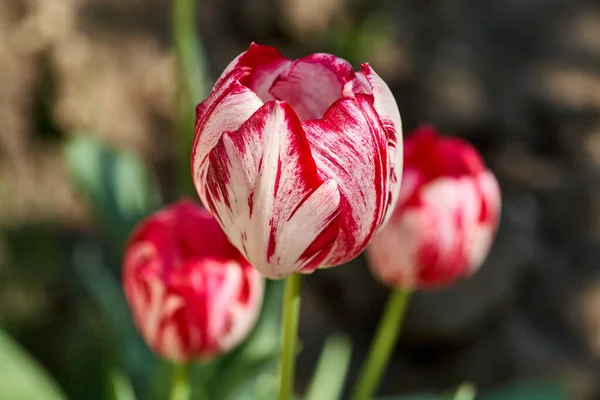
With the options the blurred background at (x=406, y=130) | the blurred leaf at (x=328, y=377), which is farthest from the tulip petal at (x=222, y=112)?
the blurred background at (x=406, y=130)

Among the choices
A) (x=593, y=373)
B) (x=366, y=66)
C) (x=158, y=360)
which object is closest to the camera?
(x=366, y=66)

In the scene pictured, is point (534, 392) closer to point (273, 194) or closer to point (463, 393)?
point (463, 393)

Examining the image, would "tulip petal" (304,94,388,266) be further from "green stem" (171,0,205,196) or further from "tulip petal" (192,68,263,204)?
"green stem" (171,0,205,196)

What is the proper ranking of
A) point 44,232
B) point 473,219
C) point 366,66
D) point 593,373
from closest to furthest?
point 366,66, point 473,219, point 44,232, point 593,373

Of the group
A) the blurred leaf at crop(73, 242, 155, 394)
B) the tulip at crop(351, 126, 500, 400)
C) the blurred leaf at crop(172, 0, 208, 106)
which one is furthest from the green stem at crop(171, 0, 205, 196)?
the tulip at crop(351, 126, 500, 400)

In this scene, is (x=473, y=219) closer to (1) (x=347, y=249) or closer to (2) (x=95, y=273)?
(1) (x=347, y=249)

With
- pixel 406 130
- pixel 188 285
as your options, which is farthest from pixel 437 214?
pixel 406 130

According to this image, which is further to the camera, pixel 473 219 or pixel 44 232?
pixel 44 232

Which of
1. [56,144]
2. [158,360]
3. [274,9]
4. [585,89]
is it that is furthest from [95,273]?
[585,89]
